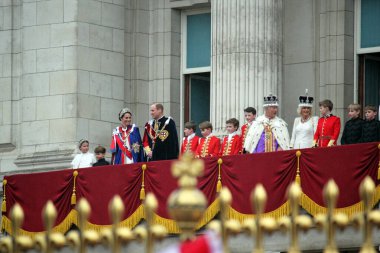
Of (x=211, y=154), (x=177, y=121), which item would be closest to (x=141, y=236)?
(x=211, y=154)

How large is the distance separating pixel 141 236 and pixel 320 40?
2120 centimetres

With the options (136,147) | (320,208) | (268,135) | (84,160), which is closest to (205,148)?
(268,135)

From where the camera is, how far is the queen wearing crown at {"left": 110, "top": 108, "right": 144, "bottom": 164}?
26625mm

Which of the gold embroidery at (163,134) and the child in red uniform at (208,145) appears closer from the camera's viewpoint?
the child in red uniform at (208,145)

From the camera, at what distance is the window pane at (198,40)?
3191cm

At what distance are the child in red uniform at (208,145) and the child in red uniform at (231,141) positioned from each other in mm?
185

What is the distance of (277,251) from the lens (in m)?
20.9

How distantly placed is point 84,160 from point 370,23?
7.19 m

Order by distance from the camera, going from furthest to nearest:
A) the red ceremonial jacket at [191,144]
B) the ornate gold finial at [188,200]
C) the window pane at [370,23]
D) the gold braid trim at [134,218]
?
the window pane at [370,23]
the red ceremonial jacket at [191,144]
the gold braid trim at [134,218]
the ornate gold finial at [188,200]

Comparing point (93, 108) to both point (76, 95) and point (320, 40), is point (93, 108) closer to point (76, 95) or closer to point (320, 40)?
point (76, 95)

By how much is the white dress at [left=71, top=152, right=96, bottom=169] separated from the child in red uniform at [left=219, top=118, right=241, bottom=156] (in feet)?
13.1

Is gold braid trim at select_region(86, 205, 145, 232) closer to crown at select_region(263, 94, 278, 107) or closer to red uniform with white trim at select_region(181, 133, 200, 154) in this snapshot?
red uniform with white trim at select_region(181, 133, 200, 154)

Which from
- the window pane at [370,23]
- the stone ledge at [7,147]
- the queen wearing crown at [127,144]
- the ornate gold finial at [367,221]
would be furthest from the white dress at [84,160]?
the ornate gold finial at [367,221]

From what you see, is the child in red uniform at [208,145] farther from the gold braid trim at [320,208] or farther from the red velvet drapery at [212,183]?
the gold braid trim at [320,208]
